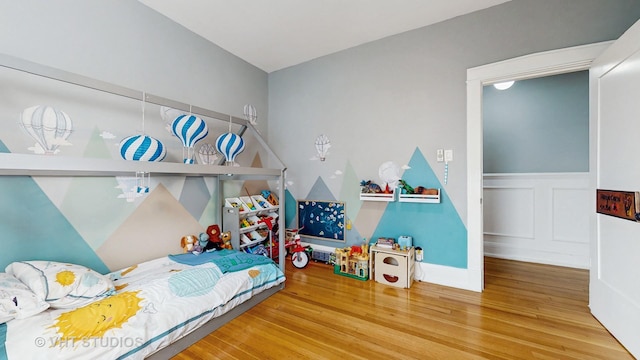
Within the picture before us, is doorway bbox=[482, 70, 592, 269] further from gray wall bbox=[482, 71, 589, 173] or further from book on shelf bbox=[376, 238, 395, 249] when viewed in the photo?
book on shelf bbox=[376, 238, 395, 249]

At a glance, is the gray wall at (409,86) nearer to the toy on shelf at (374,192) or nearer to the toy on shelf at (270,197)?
the toy on shelf at (374,192)

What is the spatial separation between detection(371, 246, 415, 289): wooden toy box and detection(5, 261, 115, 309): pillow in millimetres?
2091

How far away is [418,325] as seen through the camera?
178 centimetres

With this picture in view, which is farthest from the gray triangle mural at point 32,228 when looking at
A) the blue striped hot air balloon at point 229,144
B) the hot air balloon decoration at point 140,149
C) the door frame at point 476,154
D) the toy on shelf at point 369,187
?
the door frame at point 476,154

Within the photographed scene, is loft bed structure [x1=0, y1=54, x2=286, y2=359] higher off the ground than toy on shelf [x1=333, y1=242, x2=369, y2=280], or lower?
higher

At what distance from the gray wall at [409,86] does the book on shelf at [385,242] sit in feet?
2.28

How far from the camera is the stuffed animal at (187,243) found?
248 centimetres

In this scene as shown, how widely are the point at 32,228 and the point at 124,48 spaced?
1481mm

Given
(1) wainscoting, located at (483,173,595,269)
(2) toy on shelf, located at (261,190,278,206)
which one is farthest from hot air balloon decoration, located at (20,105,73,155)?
(1) wainscoting, located at (483,173,595,269)

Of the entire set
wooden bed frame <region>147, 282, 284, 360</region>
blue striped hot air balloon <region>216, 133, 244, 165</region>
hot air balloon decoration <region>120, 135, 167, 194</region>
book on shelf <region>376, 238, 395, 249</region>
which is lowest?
wooden bed frame <region>147, 282, 284, 360</region>

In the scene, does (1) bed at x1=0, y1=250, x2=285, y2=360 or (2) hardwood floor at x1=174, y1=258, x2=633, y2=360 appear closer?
(1) bed at x1=0, y1=250, x2=285, y2=360

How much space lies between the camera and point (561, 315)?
→ 1876mm

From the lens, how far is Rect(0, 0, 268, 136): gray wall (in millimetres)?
1660

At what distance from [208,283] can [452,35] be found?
117 inches
